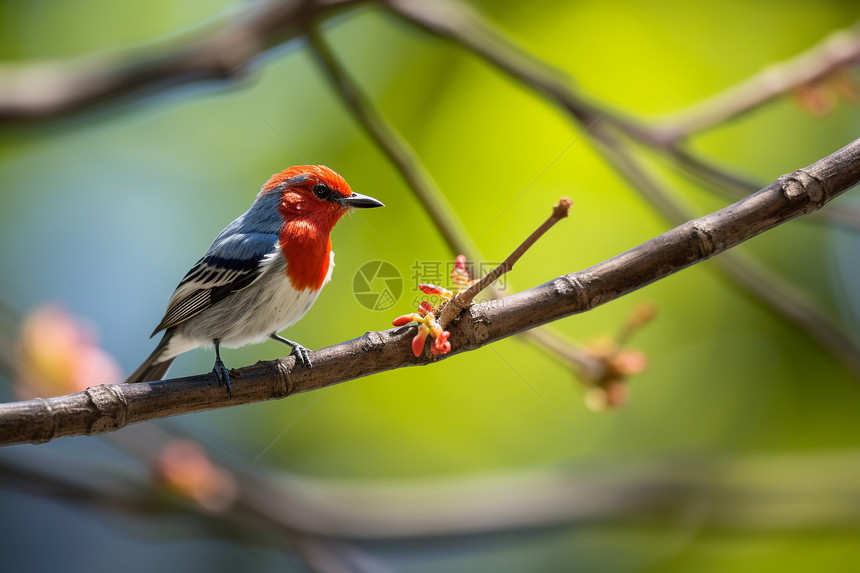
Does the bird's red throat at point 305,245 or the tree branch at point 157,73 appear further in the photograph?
the tree branch at point 157,73

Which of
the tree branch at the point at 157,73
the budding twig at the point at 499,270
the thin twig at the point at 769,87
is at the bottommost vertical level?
the budding twig at the point at 499,270

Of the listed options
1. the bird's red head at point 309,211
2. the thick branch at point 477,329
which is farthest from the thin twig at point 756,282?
the bird's red head at point 309,211

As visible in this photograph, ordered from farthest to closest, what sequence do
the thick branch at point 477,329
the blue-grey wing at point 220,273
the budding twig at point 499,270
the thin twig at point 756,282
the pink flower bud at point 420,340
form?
1. the thin twig at point 756,282
2. the blue-grey wing at point 220,273
3. the pink flower bud at point 420,340
4. the thick branch at point 477,329
5. the budding twig at point 499,270

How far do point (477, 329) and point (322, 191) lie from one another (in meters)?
0.91

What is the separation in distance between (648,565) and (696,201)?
3.00 meters

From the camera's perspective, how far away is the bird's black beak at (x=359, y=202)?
2453 mm

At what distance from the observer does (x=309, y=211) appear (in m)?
2.58

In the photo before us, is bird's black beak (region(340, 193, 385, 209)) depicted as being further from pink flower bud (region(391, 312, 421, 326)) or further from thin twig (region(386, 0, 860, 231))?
thin twig (region(386, 0, 860, 231))

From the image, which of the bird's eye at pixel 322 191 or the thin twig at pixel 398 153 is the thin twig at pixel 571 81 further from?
the bird's eye at pixel 322 191

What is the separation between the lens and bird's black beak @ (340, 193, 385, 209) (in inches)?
96.6

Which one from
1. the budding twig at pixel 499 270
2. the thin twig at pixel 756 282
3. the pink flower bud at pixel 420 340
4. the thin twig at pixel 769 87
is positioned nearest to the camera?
the budding twig at pixel 499 270

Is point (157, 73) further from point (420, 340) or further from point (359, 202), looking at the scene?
point (420, 340)

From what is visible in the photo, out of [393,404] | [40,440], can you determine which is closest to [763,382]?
[393,404]

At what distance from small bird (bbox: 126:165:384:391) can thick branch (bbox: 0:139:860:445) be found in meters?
0.61
